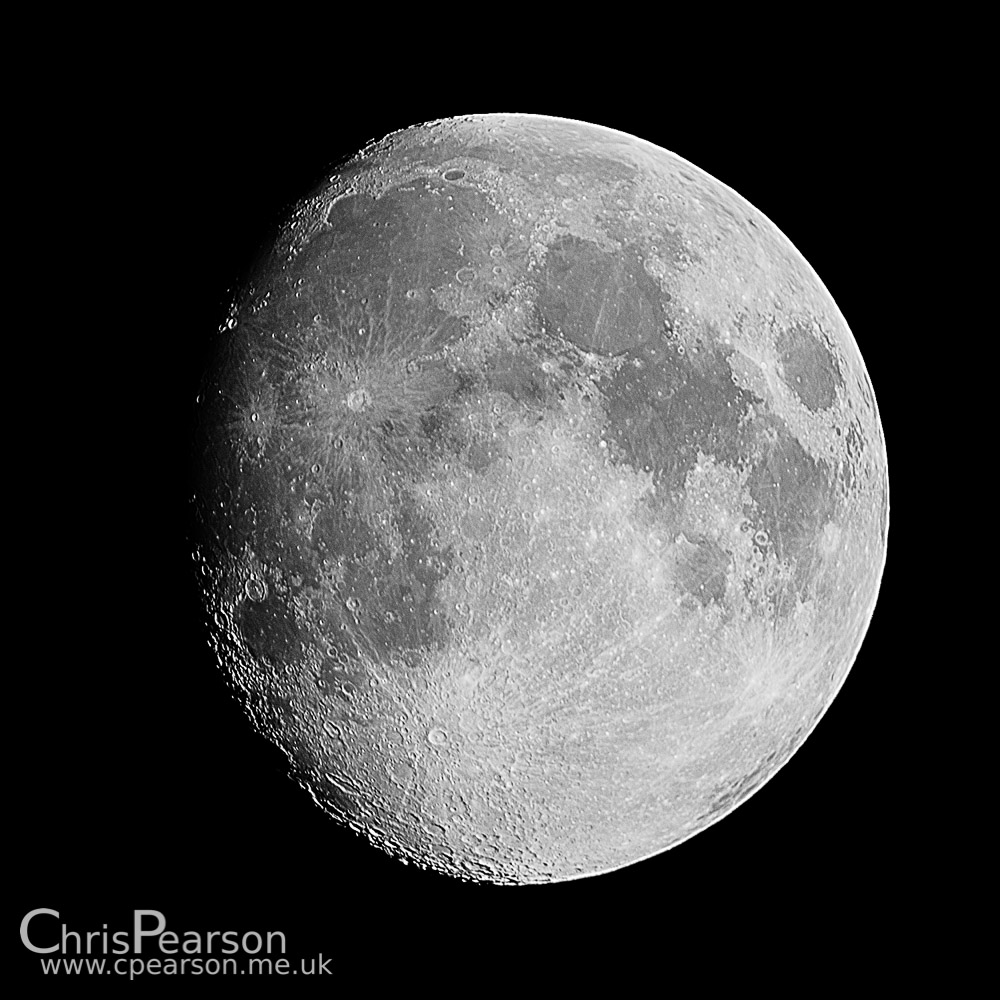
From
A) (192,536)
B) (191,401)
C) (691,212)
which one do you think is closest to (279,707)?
(192,536)

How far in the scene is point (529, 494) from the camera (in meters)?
3.97

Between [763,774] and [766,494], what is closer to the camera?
[766,494]

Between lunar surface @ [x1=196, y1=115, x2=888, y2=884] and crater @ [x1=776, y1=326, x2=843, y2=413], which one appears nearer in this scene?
lunar surface @ [x1=196, y1=115, x2=888, y2=884]

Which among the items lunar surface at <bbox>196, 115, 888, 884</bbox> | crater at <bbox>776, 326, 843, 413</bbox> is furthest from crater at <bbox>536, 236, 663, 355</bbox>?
crater at <bbox>776, 326, 843, 413</bbox>

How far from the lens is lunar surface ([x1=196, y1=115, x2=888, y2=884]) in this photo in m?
4.01

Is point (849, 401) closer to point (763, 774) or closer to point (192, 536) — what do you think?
point (763, 774)

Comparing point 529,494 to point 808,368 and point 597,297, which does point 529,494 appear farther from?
point 808,368

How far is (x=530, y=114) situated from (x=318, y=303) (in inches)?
45.7

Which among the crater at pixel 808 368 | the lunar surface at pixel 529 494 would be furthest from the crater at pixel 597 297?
the crater at pixel 808 368

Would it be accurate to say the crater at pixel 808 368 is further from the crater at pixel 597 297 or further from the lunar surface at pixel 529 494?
the crater at pixel 597 297

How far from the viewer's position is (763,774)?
473 centimetres

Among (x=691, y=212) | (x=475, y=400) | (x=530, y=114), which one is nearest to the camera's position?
(x=475, y=400)

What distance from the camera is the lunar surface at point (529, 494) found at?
4012 mm

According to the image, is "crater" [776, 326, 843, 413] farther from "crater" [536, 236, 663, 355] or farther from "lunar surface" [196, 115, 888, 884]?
"crater" [536, 236, 663, 355]
